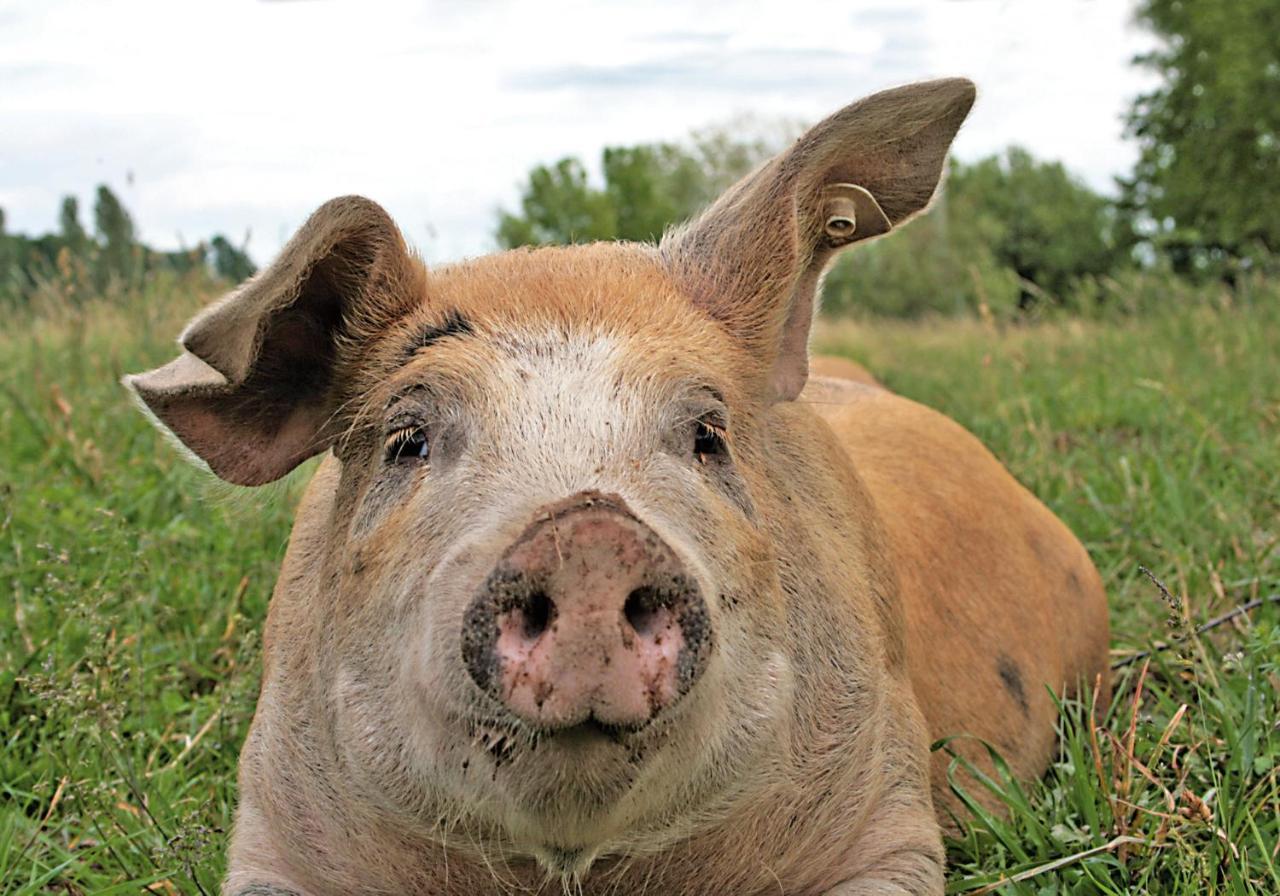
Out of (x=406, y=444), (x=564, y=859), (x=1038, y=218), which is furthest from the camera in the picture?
(x=1038, y=218)

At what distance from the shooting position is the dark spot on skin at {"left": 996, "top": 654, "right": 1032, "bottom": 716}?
371 centimetres

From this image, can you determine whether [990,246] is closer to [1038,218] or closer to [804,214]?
[1038,218]

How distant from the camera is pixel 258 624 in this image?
4.54m

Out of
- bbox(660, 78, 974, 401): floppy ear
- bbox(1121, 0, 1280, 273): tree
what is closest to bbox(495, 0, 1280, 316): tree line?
bbox(1121, 0, 1280, 273): tree

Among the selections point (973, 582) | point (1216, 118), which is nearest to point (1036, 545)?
point (973, 582)

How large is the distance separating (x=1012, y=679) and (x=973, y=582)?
294 millimetres

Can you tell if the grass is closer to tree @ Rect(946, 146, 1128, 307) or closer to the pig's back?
the pig's back

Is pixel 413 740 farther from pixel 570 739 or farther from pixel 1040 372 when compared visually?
pixel 1040 372

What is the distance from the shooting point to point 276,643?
3.03 meters

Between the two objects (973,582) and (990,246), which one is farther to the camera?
(990,246)

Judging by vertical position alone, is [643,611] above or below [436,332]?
below

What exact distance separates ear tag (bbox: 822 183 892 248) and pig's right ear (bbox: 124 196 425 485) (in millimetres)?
924

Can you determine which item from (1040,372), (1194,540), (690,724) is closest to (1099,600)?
(1194,540)

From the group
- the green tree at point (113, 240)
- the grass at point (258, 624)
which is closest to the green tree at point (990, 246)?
the green tree at point (113, 240)
